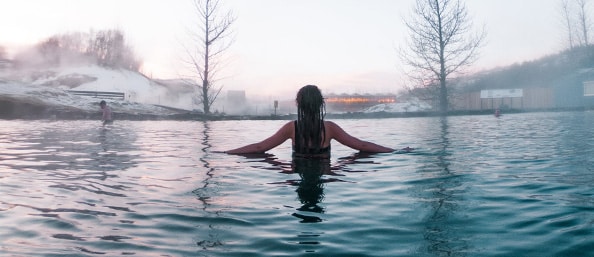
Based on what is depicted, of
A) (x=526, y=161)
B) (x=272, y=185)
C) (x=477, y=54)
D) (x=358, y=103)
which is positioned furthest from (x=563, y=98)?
(x=272, y=185)

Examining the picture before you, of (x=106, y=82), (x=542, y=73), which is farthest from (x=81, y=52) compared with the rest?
(x=542, y=73)

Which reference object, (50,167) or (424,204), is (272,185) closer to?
(424,204)

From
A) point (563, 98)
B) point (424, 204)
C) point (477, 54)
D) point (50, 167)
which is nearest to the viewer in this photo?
point (424, 204)

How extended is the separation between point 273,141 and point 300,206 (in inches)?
129

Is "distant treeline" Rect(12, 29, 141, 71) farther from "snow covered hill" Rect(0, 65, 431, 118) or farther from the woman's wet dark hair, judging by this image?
the woman's wet dark hair

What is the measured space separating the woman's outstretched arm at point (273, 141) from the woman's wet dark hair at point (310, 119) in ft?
0.50

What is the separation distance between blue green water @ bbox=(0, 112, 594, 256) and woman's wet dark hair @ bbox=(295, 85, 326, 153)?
0.32m

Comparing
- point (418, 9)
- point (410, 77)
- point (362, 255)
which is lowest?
point (362, 255)

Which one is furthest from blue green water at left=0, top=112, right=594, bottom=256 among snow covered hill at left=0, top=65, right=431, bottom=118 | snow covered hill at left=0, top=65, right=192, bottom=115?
snow covered hill at left=0, top=65, right=192, bottom=115

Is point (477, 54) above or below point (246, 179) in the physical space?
above

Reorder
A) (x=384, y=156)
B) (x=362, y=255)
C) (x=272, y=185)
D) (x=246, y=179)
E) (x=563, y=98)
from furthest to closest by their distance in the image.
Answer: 1. (x=563, y=98)
2. (x=384, y=156)
3. (x=246, y=179)
4. (x=272, y=185)
5. (x=362, y=255)

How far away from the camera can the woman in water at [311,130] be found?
260 inches

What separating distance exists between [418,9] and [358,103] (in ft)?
105

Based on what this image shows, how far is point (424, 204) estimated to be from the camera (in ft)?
13.5
